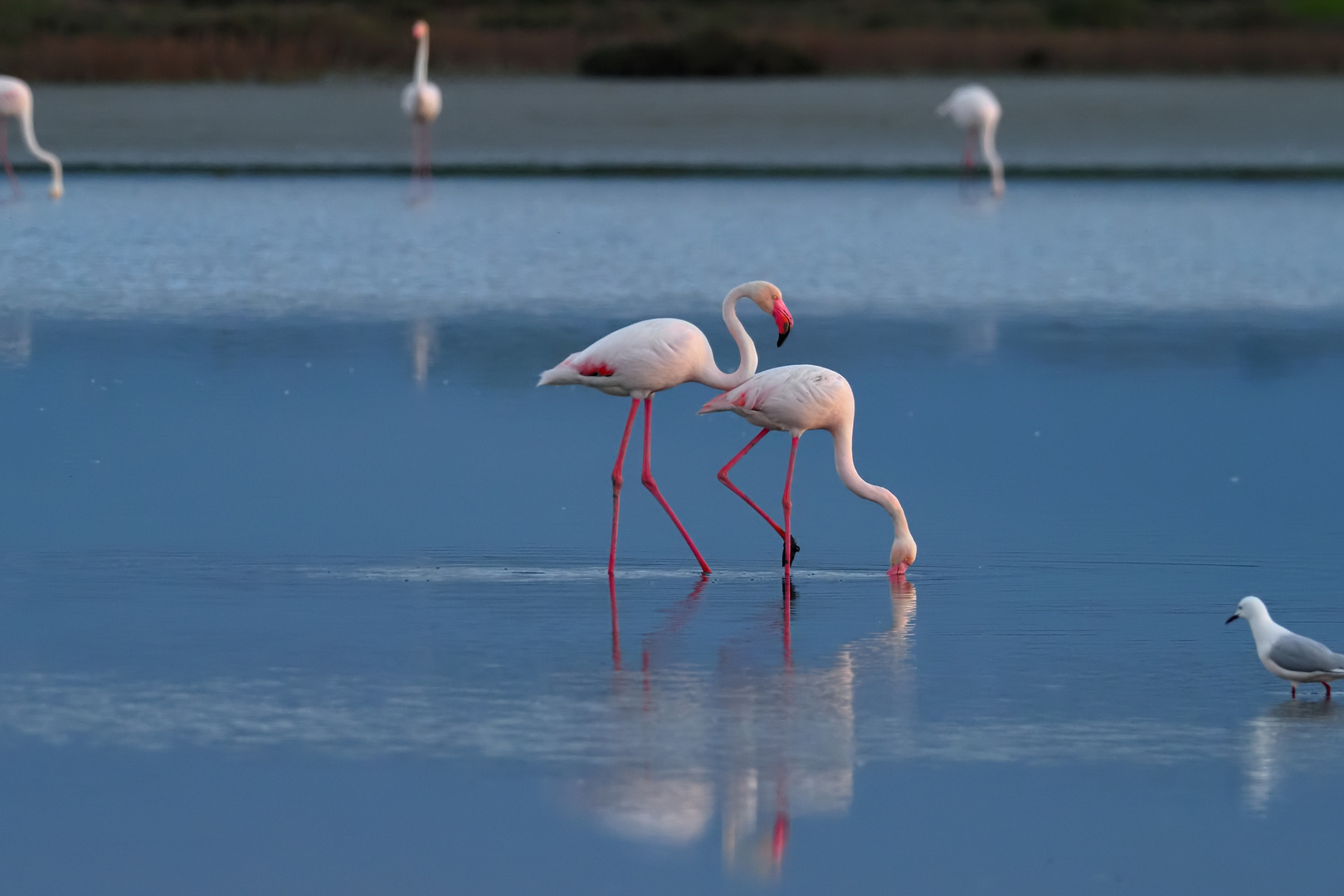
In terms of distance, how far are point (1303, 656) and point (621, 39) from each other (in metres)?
37.5

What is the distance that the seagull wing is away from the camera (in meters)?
5.48

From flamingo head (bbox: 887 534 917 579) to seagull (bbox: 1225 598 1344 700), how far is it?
1502 millimetres

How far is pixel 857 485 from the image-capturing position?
7.30m

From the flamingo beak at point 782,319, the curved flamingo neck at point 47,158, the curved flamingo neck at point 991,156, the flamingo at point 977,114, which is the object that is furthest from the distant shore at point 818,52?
the flamingo beak at point 782,319

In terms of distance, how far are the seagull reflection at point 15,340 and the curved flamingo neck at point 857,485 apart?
5641 mm

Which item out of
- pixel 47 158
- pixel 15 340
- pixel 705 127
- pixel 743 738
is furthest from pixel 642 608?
pixel 705 127

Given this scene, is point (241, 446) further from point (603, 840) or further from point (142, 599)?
point (603, 840)

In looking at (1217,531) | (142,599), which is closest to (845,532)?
(1217,531)

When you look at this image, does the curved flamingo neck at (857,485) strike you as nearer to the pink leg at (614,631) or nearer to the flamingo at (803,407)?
the flamingo at (803,407)

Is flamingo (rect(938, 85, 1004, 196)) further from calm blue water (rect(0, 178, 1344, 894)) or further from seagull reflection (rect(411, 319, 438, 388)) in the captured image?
seagull reflection (rect(411, 319, 438, 388))

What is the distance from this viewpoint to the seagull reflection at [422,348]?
11.3 m

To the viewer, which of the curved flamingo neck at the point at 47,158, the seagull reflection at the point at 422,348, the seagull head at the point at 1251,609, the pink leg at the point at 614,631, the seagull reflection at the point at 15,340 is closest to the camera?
the seagull head at the point at 1251,609

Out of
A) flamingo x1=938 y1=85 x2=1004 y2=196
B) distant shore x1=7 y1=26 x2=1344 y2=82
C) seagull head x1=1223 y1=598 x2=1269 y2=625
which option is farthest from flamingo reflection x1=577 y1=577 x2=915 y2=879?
distant shore x1=7 y1=26 x2=1344 y2=82

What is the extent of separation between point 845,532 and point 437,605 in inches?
72.9
